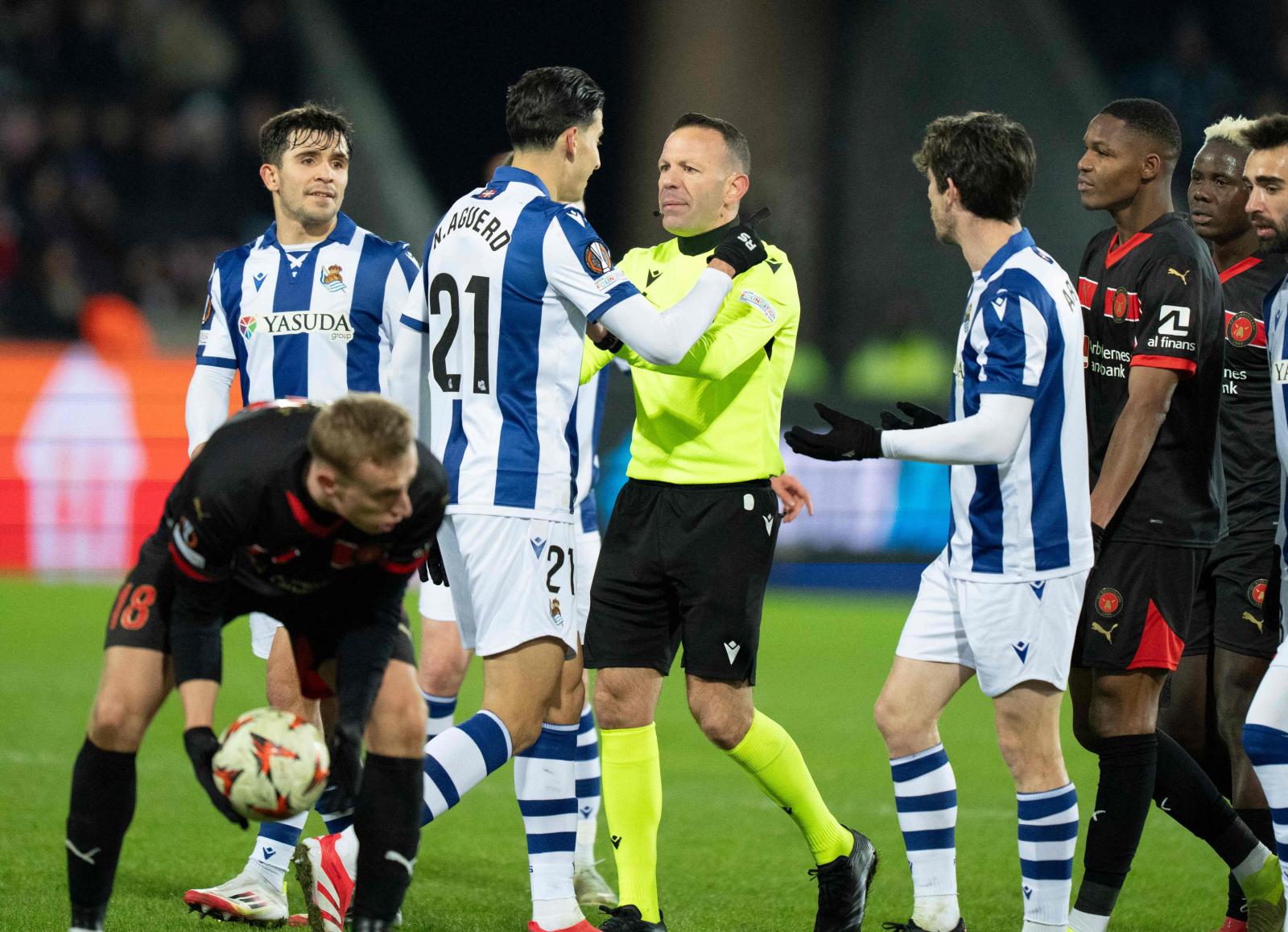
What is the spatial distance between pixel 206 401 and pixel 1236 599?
3.46 meters

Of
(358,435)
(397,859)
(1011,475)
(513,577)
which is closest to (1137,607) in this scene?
(1011,475)

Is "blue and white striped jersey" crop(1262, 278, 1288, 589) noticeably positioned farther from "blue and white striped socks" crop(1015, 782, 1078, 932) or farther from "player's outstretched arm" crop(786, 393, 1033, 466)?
"blue and white striped socks" crop(1015, 782, 1078, 932)

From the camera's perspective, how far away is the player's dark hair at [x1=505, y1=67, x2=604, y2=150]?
4.97 m

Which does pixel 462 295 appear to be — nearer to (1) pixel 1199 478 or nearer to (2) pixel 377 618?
(2) pixel 377 618

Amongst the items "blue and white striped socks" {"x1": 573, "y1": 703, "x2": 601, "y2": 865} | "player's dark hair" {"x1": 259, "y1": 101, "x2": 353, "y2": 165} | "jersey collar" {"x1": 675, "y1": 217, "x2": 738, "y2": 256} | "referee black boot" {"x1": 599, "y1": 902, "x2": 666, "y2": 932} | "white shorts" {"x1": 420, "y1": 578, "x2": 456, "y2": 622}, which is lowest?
"referee black boot" {"x1": 599, "y1": 902, "x2": 666, "y2": 932}

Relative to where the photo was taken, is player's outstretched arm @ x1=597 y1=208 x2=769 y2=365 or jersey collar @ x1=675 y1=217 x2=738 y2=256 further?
jersey collar @ x1=675 y1=217 x2=738 y2=256

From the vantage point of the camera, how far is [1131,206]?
17.1 ft

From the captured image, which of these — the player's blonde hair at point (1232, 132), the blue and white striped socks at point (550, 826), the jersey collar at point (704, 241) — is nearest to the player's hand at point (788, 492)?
the jersey collar at point (704, 241)

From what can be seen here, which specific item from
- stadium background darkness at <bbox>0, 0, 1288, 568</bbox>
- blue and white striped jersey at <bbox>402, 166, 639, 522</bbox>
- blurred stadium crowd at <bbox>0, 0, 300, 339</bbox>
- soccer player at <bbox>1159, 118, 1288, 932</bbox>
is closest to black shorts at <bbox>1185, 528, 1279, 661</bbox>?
soccer player at <bbox>1159, 118, 1288, 932</bbox>

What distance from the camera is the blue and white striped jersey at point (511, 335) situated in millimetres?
4840

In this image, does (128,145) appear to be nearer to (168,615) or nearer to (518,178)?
(518,178)

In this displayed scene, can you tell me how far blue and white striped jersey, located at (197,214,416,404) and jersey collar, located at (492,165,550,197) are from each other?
2.70 ft

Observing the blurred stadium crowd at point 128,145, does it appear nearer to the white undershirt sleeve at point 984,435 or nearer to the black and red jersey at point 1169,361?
the black and red jersey at point 1169,361

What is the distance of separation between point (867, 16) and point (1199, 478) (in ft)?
56.8
